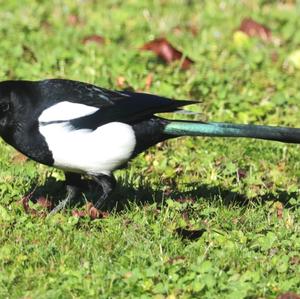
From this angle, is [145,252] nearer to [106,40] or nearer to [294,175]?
[294,175]

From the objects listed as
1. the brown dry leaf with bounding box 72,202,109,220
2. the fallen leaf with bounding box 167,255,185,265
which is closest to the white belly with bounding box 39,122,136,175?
the brown dry leaf with bounding box 72,202,109,220

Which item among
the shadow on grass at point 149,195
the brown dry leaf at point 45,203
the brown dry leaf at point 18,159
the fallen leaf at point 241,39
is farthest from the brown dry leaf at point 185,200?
the fallen leaf at point 241,39

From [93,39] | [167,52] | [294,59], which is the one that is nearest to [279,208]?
[167,52]

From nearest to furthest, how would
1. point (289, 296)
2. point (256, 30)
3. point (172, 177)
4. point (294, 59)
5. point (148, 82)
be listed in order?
1. point (289, 296)
2. point (172, 177)
3. point (148, 82)
4. point (294, 59)
5. point (256, 30)

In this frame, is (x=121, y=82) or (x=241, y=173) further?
(x=121, y=82)

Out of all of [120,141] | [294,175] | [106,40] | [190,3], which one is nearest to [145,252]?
[120,141]

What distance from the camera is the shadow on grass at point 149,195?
15.5 ft

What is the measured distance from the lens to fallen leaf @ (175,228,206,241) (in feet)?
13.8

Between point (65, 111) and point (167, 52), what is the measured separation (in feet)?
8.53

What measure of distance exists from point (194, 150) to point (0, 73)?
59.6 inches

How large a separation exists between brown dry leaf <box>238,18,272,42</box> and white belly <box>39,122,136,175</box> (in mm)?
3328

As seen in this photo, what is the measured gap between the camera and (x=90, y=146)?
13.9 ft

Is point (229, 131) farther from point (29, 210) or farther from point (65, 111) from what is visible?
point (29, 210)

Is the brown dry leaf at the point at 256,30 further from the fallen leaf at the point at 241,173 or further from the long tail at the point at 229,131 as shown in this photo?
the long tail at the point at 229,131
